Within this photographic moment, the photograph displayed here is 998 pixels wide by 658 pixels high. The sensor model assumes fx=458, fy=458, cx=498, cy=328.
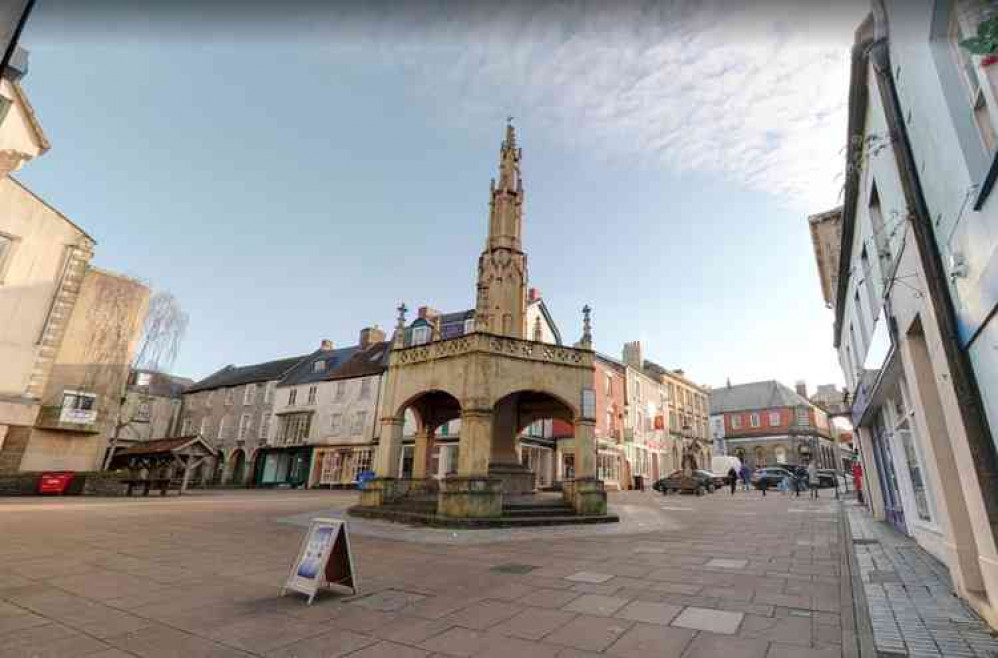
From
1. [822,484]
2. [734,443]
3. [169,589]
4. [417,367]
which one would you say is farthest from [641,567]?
[734,443]

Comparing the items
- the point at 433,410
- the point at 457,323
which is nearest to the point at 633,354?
the point at 457,323

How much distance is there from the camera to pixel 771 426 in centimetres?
5616

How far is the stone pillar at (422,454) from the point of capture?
51.1ft

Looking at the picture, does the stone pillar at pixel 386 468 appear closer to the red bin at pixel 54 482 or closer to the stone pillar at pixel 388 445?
the stone pillar at pixel 388 445

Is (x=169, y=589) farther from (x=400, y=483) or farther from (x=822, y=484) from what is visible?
(x=822, y=484)

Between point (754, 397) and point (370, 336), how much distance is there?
5006 cm

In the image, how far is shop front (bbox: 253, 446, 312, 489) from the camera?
36.0 meters

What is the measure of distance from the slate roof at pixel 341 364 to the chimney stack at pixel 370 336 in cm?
56

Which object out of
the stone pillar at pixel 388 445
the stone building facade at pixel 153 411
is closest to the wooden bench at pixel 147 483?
the stone pillar at pixel 388 445

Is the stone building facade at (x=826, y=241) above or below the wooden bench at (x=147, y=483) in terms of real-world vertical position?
above

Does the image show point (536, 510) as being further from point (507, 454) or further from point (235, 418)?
point (235, 418)

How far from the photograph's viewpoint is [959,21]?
3822 mm

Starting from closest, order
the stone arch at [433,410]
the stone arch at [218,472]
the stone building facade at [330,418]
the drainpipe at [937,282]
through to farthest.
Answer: the drainpipe at [937,282] < the stone arch at [433,410] < the stone building facade at [330,418] < the stone arch at [218,472]

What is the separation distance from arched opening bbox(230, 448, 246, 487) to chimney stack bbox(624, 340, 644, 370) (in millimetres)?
34101
